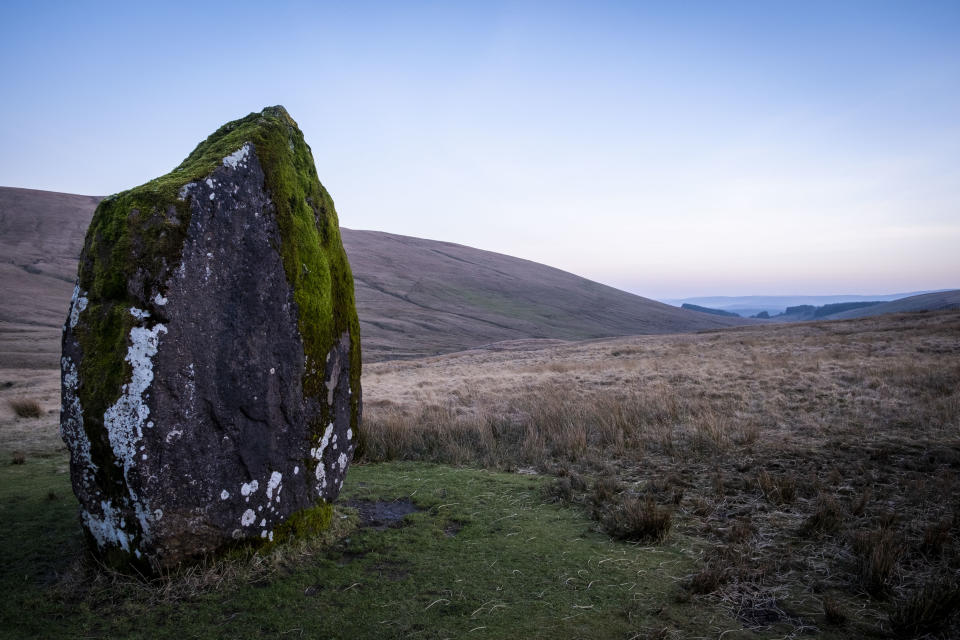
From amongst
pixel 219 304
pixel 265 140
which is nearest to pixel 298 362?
pixel 219 304

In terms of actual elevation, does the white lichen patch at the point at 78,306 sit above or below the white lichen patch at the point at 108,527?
above

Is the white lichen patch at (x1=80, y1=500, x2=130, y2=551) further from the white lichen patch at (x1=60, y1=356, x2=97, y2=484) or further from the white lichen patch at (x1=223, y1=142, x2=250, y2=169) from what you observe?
the white lichen patch at (x1=223, y1=142, x2=250, y2=169)

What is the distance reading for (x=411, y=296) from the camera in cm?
9231

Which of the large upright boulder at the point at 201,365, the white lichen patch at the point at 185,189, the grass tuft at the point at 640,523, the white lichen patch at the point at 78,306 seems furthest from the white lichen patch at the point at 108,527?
the grass tuft at the point at 640,523

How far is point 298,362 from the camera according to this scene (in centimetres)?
516

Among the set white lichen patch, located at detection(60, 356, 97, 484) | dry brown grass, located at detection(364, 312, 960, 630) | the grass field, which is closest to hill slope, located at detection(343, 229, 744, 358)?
dry brown grass, located at detection(364, 312, 960, 630)

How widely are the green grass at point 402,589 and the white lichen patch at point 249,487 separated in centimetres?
57

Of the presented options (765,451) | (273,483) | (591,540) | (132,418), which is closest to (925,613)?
(591,540)

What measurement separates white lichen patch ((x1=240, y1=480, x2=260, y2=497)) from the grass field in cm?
56

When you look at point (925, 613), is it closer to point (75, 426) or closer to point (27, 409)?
point (75, 426)

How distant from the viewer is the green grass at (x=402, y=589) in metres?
3.80

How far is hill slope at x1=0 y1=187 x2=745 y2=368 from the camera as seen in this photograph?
55.2m

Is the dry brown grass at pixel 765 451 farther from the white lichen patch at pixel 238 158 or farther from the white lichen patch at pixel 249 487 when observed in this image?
the white lichen patch at pixel 238 158

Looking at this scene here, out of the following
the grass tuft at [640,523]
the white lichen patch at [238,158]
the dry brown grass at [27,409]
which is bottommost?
the dry brown grass at [27,409]
